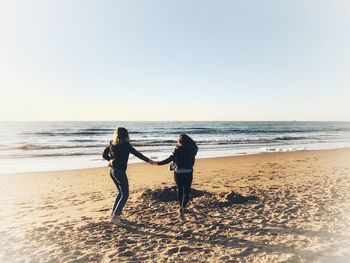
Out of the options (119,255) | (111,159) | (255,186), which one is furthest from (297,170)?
(119,255)

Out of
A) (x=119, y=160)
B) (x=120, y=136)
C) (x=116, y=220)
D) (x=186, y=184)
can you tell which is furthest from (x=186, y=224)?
(x=120, y=136)

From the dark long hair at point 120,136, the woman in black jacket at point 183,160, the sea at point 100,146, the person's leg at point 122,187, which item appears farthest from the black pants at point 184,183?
the sea at point 100,146

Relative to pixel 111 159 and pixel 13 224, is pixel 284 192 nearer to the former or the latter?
pixel 111 159

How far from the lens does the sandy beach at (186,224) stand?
4980 mm

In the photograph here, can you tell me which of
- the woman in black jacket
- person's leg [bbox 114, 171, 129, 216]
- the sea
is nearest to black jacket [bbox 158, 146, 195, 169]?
the woman in black jacket

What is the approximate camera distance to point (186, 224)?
6.41 meters

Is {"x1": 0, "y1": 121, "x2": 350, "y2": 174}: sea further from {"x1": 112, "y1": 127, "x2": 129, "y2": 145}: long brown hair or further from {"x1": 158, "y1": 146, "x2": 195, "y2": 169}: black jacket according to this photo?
{"x1": 158, "y1": 146, "x2": 195, "y2": 169}: black jacket

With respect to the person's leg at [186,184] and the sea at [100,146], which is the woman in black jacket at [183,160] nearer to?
the person's leg at [186,184]

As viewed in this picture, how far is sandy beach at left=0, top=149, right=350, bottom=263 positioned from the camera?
4980mm

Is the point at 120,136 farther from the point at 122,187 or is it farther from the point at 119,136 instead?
the point at 122,187

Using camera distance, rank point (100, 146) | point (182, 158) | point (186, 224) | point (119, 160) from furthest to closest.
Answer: point (100, 146), point (182, 158), point (186, 224), point (119, 160)

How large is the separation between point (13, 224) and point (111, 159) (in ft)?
8.54

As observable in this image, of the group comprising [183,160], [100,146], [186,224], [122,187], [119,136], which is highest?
[119,136]

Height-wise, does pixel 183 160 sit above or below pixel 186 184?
above
